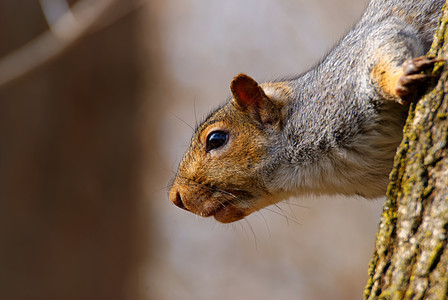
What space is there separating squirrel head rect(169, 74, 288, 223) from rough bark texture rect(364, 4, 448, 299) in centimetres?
66

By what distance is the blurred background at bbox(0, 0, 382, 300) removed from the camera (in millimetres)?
3941

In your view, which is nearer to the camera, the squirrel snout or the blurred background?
the squirrel snout

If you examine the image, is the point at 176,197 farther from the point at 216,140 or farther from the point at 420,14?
the point at 420,14

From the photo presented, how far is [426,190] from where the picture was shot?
0.96 m

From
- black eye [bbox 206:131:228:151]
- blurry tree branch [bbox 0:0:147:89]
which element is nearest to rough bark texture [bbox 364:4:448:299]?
black eye [bbox 206:131:228:151]

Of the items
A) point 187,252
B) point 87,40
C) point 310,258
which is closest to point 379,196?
point 310,258

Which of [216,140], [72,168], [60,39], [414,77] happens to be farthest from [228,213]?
[72,168]

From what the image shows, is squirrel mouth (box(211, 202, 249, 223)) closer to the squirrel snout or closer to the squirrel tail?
the squirrel snout

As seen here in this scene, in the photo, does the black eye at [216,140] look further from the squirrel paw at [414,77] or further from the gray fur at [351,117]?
the squirrel paw at [414,77]

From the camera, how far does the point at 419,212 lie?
0.96 meters

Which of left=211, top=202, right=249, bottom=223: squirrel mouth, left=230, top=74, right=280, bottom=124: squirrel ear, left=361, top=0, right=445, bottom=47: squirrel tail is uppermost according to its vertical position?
left=361, top=0, right=445, bottom=47: squirrel tail

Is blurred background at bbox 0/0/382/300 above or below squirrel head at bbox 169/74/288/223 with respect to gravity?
above

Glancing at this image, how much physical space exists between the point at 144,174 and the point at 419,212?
148 inches

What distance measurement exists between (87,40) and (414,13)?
3.27 m
